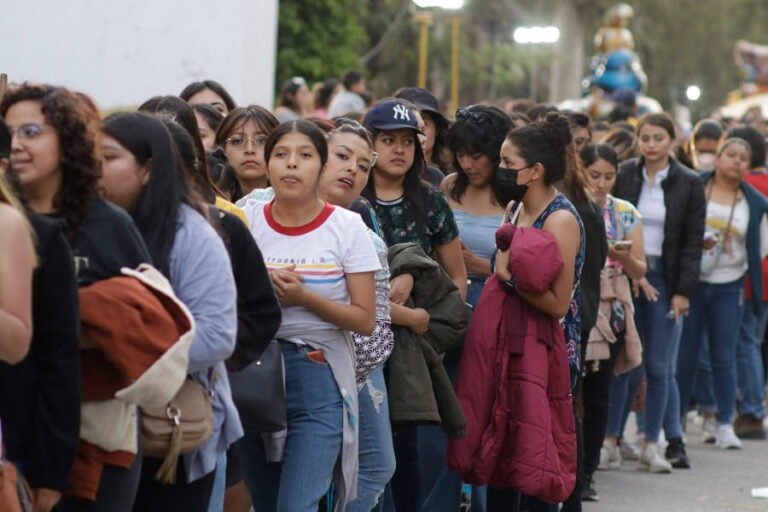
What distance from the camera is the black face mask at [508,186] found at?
691 centimetres

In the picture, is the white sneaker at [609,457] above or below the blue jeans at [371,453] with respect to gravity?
below

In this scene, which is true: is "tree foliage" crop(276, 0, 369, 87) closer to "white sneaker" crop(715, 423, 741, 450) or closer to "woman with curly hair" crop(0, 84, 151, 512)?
"white sneaker" crop(715, 423, 741, 450)

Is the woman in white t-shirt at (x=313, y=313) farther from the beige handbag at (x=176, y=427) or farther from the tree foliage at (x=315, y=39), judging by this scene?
the tree foliage at (x=315, y=39)

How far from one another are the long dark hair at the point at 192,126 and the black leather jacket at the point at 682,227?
4.80 metres

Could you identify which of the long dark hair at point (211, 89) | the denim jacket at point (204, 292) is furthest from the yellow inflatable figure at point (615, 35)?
the denim jacket at point (204, 292)

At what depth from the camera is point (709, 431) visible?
11.5m

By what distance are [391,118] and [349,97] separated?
24.8ft

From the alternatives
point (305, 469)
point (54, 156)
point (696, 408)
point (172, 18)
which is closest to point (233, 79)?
point (172, 18)

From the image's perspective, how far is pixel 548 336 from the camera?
22.2 feet

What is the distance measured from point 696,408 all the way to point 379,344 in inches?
287

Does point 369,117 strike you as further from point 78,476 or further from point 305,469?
point 78,476

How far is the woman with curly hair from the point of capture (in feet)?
13.3

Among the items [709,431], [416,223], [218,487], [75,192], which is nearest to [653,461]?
[709,431]

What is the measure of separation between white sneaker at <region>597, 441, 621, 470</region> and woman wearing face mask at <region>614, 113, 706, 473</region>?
17cm
